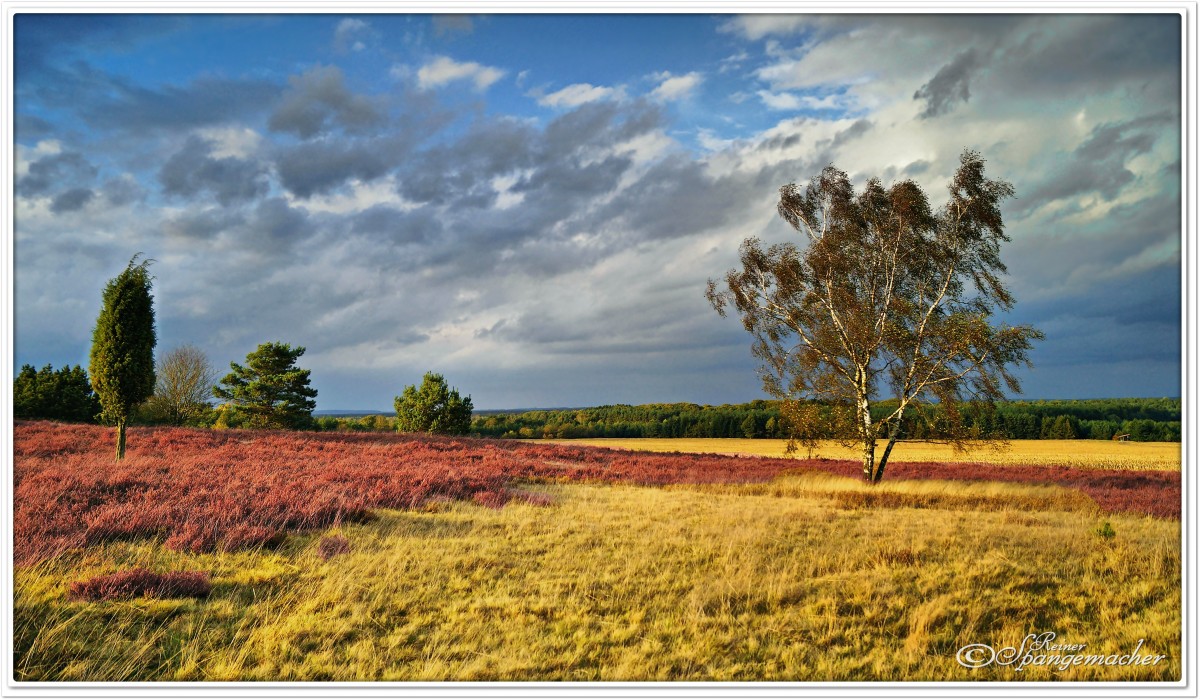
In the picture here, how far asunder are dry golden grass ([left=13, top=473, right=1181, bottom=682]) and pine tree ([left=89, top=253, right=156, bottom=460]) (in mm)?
9625

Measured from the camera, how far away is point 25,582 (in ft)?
18.2

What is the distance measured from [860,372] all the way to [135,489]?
1675 cm

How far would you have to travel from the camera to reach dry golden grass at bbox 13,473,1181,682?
458 centimetres

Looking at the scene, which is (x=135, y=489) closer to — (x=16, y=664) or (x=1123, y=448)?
(x=16, y=664)

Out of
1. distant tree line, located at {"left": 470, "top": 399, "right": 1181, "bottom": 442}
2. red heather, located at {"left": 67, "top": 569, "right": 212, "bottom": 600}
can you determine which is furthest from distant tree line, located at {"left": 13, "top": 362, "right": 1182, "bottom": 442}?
red heather, located at {"left": 67, "top": 569, "right": 212, "bottom": 600}

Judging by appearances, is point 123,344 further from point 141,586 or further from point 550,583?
point 550,583

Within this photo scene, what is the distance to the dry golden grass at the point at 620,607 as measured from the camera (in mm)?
4582

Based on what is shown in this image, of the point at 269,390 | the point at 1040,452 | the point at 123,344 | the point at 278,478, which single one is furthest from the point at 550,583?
the point at 269,390

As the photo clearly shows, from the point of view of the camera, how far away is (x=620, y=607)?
5574mm

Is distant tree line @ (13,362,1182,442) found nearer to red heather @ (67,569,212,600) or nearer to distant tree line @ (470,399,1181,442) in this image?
distant tree line @ (470,399,1181,442)

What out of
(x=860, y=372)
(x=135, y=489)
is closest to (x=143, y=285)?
(x=135, y=489)

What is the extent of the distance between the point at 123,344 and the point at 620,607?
50.9ft

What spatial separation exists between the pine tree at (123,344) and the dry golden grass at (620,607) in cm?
963

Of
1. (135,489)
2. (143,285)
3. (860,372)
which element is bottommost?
(135,489)
